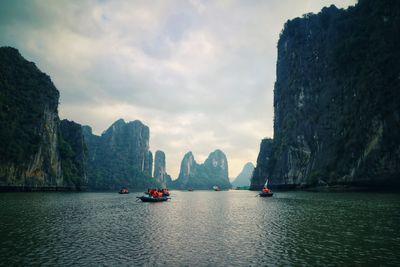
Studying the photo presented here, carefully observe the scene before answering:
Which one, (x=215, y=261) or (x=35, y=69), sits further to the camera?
(x=35, y=69)

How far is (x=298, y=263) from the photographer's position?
14820 mm

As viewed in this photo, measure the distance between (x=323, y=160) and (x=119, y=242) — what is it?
87851 millimetres

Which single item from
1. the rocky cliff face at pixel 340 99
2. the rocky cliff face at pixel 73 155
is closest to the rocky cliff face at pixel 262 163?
the rocky cliff face at pixel 340 99

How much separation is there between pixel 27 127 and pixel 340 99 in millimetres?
98273

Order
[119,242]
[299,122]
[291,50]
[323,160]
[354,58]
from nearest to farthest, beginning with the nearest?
[119,242] < [354,58] < [323,160] < [299,122] < [291,50]

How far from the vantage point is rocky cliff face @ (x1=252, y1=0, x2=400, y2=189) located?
70363mm

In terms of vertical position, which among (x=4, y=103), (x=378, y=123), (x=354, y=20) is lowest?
(x=378, y=123)

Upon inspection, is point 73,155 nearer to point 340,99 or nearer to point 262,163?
point 262,163

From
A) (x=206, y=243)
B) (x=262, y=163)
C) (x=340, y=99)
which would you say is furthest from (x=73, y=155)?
(x=206, y=243)

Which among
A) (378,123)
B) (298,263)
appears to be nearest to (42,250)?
(298,263)

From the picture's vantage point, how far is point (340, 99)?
9500 cm

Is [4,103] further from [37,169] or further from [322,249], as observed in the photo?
[322,249]

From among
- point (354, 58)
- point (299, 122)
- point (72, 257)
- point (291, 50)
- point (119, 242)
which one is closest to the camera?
point (72, 257)

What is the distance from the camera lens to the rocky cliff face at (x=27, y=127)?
8731 centimetres
